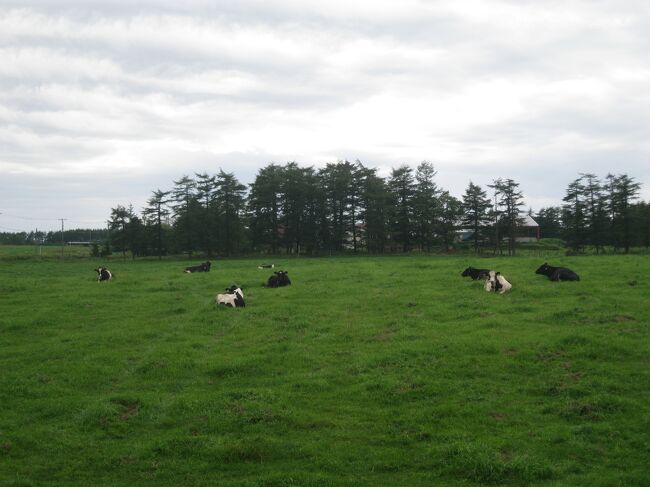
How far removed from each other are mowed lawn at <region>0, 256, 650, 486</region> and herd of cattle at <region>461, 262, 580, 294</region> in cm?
121

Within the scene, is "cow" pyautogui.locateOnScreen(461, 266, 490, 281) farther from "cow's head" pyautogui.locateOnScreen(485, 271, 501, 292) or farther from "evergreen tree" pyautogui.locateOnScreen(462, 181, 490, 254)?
"evergreen tree" pyautogui.locateOnScreen(462, 181, 490, 254)

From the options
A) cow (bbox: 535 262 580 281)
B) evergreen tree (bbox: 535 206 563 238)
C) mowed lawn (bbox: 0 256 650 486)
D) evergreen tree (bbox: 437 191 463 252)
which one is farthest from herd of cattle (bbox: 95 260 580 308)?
evergreen tree (bbox: 535 206 563 238)

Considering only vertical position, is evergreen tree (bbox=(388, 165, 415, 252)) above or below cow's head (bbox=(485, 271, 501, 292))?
above

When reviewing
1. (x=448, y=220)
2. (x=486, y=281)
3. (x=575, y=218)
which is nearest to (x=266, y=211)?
(x=448, y=220)

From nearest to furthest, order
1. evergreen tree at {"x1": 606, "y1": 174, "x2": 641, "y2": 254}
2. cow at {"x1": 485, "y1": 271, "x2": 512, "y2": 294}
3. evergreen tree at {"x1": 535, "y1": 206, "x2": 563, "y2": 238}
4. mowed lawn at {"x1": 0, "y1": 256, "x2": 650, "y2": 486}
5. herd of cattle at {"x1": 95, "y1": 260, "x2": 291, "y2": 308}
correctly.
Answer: mowed lawn at {"x1": 0, "y1": 256, "x2": 650, "y2": 486}
herd of cattle at {"x1": 95, "y1": 260, "x2": 291, "y2": 308}
cow at {"x1": 485, "y1": 271, "x2": 512, "y2": 294}
evergreen tree at {"x1": 606, "y1": 174, "x2": 641, "y2": 254}
evergreen tree at {"x1": 535, "y1": 206, "x2": 563, "y2": 238}

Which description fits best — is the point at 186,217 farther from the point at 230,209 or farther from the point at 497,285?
the point at 497,285

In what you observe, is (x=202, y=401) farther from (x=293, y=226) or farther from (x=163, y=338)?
(x=293, y=226)

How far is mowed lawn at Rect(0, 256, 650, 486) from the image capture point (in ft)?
29.7

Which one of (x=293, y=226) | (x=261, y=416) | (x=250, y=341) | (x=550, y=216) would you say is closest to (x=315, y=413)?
(x=261, y=416)

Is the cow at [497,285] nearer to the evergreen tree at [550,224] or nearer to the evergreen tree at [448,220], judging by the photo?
the evergreen tree at [448,220]

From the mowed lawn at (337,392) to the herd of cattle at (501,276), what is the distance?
121 centimetres

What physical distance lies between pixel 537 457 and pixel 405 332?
7752 millimetres

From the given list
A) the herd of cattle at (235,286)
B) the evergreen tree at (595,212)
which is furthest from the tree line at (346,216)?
the herd of cattle at (235,286)

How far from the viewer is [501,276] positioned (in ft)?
79.3
